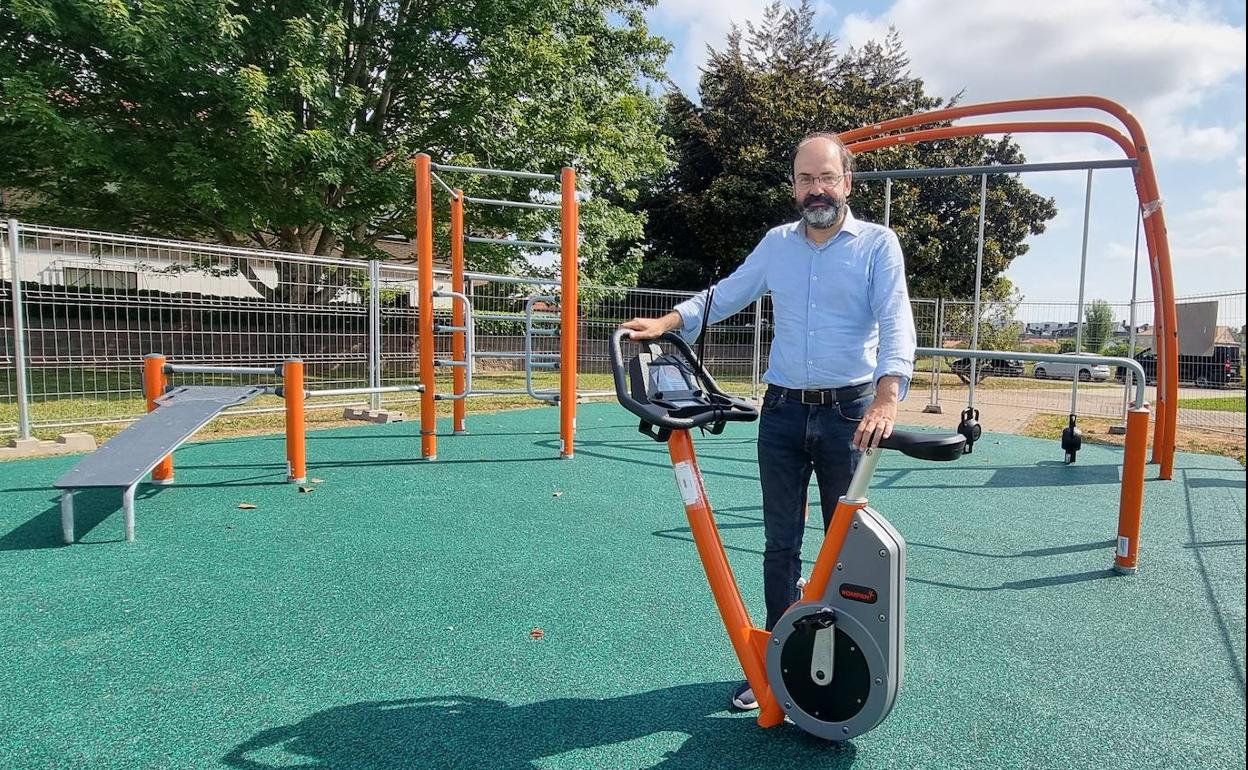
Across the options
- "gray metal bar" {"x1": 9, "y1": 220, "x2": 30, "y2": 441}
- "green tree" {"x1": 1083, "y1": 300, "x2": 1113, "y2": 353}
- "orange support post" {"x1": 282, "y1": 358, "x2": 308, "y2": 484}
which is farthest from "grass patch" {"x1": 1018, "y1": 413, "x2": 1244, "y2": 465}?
"gray metal bar" {"x1": 9, "y1": 220, "x2": 30, "y2": 441}

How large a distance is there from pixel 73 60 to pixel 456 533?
11053mm

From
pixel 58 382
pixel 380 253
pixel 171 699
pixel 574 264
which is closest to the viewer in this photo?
pixel 171 699

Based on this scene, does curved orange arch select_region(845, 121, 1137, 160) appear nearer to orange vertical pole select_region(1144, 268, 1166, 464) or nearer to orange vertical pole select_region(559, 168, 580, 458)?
orange vertical pole select_region(1144, 268, 1166, 464)

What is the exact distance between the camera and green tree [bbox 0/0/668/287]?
9398 mm

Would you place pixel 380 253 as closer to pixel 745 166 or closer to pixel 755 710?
pixel 745 166

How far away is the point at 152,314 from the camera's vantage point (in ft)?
23.9

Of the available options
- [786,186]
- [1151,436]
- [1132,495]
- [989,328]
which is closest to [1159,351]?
[1132,495]

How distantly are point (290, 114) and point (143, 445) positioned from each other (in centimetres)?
757

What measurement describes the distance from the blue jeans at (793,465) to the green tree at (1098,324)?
11.0 meters

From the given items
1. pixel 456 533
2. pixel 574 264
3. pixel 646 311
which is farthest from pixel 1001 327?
pixel 456 533

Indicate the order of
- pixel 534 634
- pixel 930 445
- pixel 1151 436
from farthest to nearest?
pixel 1151 436, pixel 534 634, pixel 930 445

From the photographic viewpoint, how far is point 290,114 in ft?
32.4

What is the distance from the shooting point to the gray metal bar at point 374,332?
8234 millimetres

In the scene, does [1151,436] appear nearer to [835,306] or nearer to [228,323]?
[835,306]
